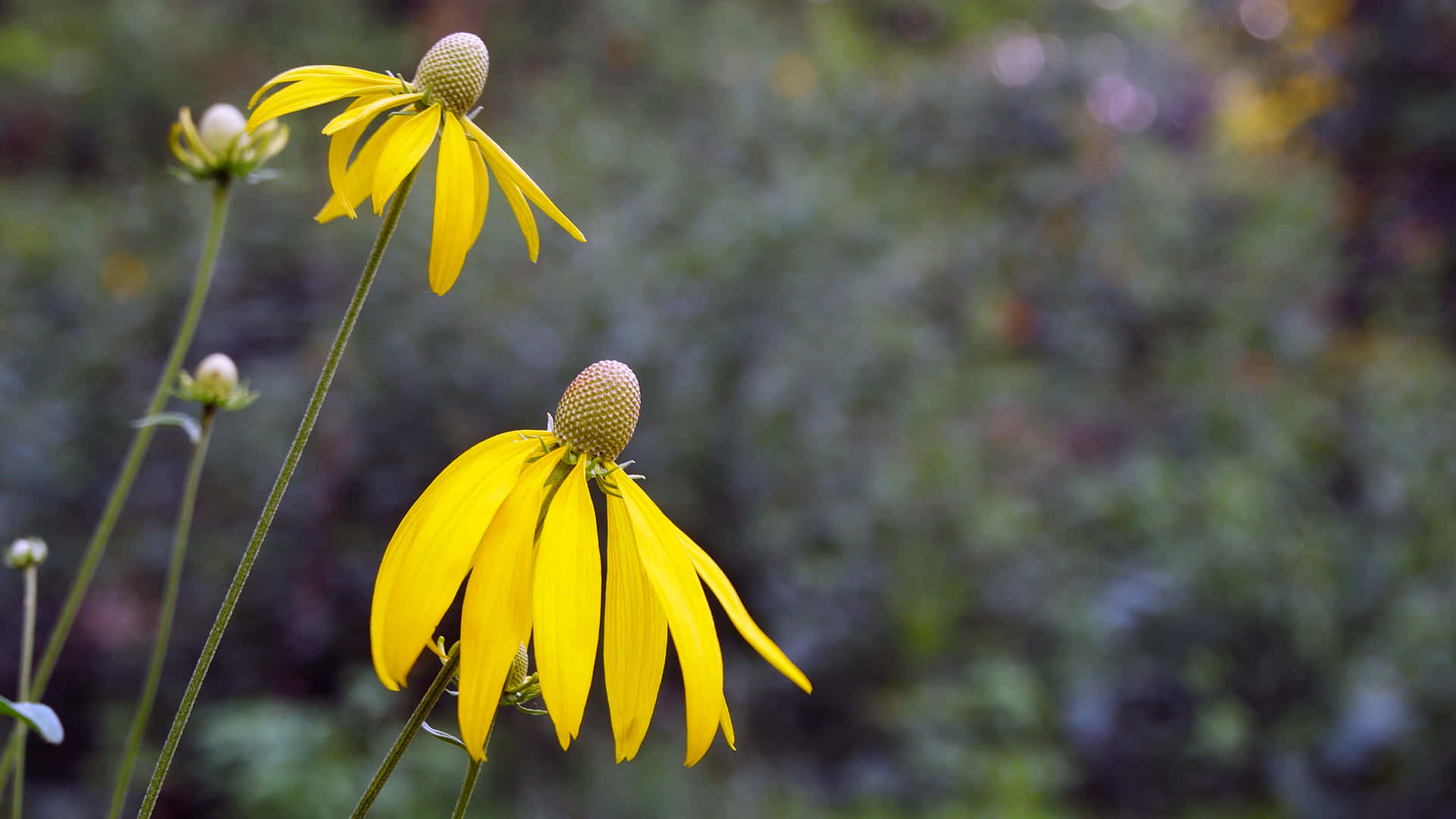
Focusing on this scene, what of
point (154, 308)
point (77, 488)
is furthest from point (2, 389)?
point (154, 308)

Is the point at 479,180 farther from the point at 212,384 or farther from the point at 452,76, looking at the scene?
the point at 212,384

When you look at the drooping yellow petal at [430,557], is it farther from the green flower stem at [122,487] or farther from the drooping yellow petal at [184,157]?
the drooping yellow petal at [184,157]

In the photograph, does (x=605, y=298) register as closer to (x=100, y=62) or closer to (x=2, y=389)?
(x=2, y=389)

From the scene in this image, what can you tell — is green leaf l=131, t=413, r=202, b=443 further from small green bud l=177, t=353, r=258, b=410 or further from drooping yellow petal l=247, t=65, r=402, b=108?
drooping yellow petal l=247, t=65, r=402, b=108

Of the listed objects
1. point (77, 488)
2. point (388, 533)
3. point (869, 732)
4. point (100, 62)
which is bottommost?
point (869, 732)

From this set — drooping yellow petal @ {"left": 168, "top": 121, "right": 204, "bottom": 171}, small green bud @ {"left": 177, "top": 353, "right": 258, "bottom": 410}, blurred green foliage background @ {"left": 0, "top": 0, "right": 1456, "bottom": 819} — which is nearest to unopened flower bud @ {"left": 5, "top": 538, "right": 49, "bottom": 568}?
small green bud @ {"left": 177, "top": 353, "right": 258, "bottom": 410}

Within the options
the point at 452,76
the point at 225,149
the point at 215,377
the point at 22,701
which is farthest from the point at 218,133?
the point at 22,701
